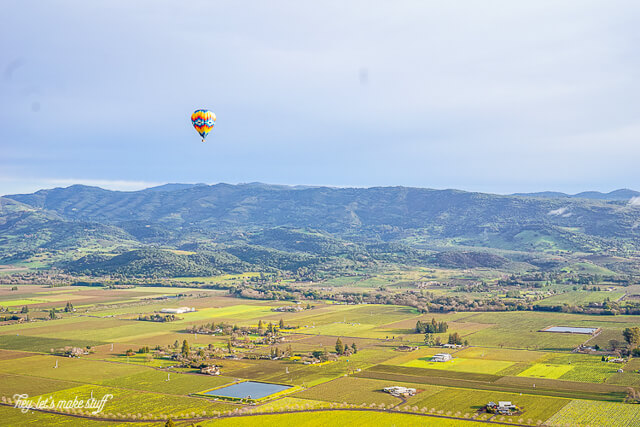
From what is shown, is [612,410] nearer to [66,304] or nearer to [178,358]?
[178,358]

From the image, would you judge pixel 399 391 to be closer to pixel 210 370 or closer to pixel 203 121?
pixel 210 370

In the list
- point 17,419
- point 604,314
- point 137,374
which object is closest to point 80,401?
point 17,419

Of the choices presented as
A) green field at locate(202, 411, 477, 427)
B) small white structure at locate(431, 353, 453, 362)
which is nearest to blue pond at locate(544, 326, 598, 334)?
small white structure at locate(431, 353, 453, 362)

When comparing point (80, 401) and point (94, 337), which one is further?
point (94, 337)

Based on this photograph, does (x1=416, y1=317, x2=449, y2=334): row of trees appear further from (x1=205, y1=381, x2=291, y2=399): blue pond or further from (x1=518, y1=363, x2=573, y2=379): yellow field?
(x1=205, y1=381, x2=291, y2=399): blue pond

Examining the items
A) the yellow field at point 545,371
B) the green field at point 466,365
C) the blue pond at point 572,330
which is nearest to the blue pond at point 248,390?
the green field at point 466,365

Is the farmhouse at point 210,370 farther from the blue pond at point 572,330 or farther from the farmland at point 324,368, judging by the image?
the blue pond at point 572,330
